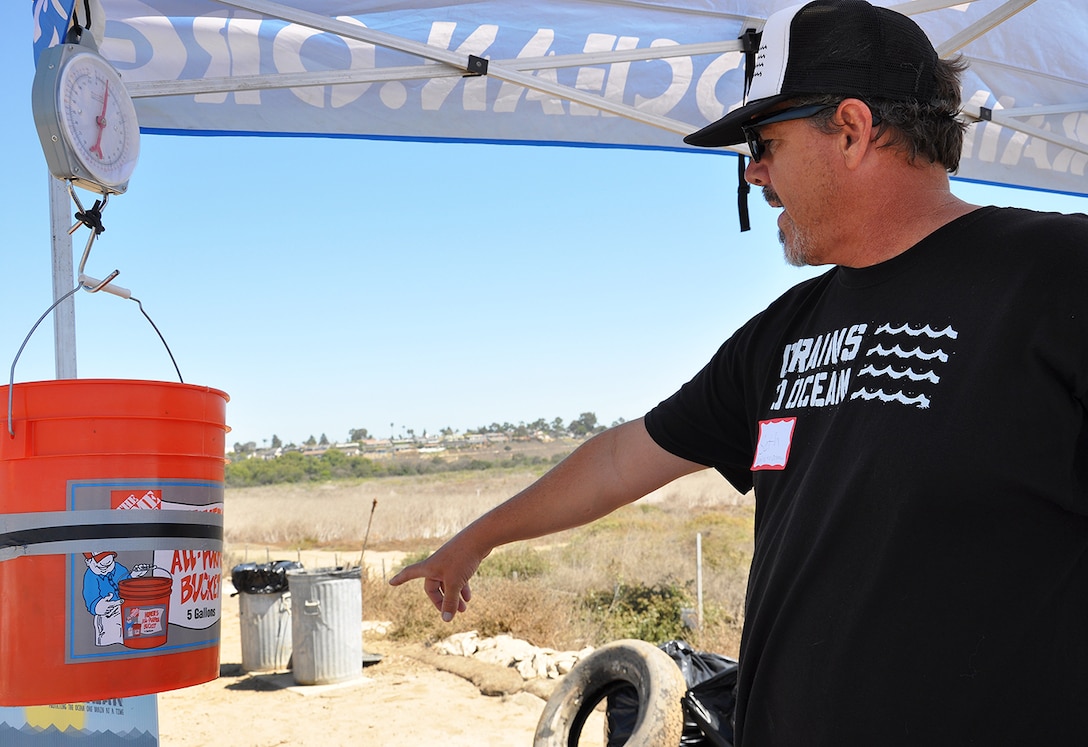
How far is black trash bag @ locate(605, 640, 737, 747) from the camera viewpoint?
382cm

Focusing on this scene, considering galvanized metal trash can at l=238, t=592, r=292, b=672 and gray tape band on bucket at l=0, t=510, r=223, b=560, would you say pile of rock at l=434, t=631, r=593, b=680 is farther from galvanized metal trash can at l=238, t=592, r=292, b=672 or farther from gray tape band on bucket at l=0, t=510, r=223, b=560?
gray tape band on bucket at l=0, t=510, r=223, b=560

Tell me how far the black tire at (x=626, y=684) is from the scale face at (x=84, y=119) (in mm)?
2778

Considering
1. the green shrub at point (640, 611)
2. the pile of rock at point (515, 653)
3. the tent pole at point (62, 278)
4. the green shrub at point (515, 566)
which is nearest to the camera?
the tent pole at point (62, 278)

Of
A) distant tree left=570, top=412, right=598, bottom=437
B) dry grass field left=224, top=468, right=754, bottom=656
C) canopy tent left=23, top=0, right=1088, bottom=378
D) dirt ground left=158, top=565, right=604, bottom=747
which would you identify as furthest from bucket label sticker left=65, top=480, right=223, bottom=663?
distant tree left=570, top=412, right=598, bottom=437

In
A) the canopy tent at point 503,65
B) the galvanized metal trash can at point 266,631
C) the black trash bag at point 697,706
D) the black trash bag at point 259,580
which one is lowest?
the galvanized metal trash can at point 266,631

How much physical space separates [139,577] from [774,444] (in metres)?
1.30

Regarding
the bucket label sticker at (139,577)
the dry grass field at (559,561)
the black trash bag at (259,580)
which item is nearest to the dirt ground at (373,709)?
the black trash bag at (259,580)

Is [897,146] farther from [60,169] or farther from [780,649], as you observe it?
[60,169]

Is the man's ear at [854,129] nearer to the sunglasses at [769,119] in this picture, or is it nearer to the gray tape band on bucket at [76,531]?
the sunglasses at [769,119]

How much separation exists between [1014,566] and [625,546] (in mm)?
19916

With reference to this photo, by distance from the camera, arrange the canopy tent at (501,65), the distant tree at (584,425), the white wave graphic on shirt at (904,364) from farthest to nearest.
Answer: the distant tree at (584,425) → the canopy tent at (501,65) → the white wave graphic on shirt at (904,364)

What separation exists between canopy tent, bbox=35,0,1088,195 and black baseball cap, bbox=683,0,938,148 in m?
2.18

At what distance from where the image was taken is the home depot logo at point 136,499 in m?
1.91

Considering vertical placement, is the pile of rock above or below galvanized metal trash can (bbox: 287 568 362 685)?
below
